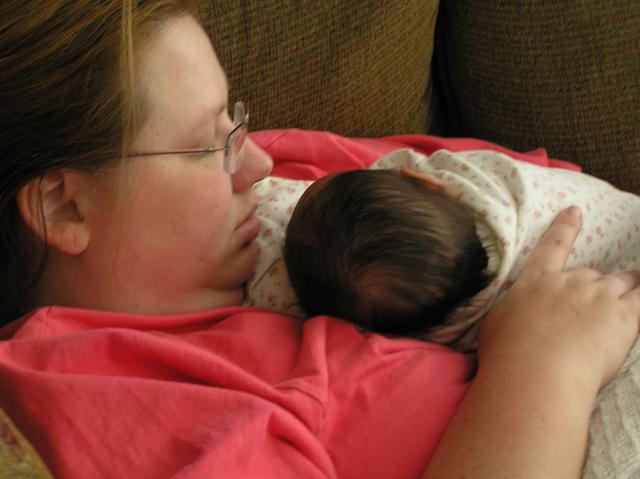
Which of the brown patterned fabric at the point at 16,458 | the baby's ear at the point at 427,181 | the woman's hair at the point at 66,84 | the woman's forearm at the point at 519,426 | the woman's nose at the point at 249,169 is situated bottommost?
the woman's forearm at the point at 519,426

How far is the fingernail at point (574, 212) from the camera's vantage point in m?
1.19

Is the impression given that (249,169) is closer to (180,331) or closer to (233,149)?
(233,149)

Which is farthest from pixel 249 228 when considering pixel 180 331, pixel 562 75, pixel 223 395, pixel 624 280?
pixel 562 75

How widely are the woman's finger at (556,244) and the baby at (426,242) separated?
0.08 feet

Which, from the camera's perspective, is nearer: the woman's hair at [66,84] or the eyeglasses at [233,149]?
the woman's hair at [66,84]

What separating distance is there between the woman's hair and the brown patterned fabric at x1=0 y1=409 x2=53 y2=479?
36 centimetres

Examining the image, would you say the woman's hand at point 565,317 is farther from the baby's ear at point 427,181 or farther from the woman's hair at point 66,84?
the woman's hair at point 66,84

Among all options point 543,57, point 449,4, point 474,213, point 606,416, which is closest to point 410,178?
point 474,213

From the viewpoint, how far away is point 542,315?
1.04 metres

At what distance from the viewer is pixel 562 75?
1530 millimetres

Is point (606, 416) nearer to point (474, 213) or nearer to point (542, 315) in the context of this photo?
point (542, 315)

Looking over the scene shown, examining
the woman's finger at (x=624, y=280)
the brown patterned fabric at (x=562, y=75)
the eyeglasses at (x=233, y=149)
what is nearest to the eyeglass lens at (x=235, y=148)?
the eyeglasses at (x=233, y=149)

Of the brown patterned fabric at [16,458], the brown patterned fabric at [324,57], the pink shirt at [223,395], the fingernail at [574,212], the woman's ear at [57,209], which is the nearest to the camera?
the brown patterned fabric at [16,458]

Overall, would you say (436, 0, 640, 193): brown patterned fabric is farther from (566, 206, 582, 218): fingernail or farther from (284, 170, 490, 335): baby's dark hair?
(284, 170, 490, 335): baby's dark hair
